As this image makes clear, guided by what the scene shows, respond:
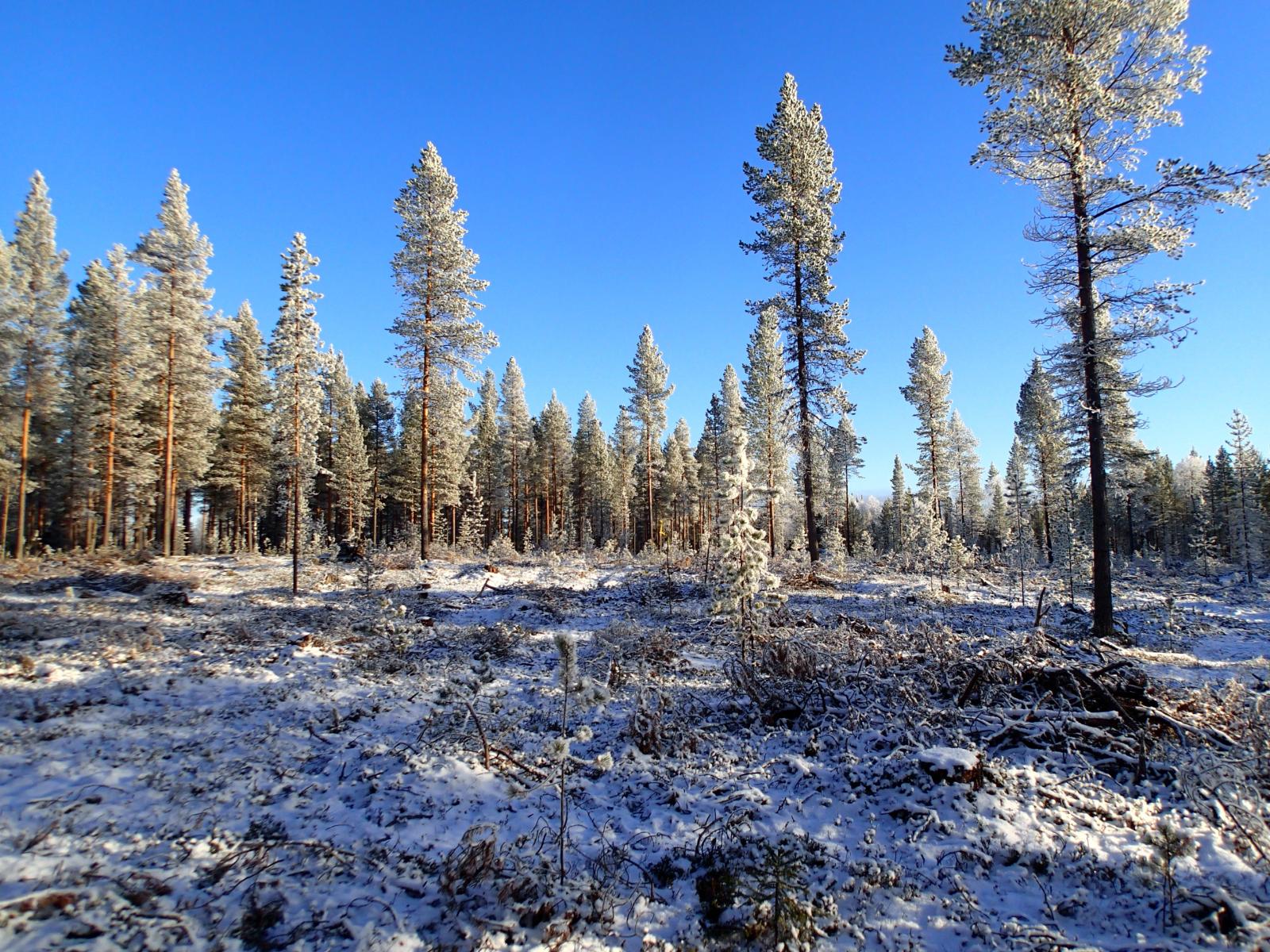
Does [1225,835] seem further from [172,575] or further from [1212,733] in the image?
[172,575]

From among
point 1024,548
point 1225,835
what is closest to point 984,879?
point 1225,835

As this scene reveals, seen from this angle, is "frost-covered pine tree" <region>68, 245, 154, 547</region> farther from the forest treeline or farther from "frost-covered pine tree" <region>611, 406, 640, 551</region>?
"frost-covered pine tree" <region>611, 406, 640, 551</region>

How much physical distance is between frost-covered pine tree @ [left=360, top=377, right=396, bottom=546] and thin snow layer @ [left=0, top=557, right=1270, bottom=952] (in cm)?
3805

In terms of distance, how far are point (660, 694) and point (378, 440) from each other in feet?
154

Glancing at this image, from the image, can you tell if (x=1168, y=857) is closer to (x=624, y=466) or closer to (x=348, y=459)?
(x=348, y=459)

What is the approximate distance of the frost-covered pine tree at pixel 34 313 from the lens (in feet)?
87.1

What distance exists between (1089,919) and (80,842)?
8104 millimetres

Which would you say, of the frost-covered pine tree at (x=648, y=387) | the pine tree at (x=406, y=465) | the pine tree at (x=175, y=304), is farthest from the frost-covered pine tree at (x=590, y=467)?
the pine tree at (x=175, y=304)

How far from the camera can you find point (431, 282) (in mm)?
23688

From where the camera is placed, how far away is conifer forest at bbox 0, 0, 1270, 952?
4348mm

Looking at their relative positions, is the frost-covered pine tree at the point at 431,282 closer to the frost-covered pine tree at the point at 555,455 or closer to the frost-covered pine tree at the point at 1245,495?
the frost-covered pine tree at the point at 555,455

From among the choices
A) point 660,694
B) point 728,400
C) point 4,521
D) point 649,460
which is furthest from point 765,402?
point 4,521

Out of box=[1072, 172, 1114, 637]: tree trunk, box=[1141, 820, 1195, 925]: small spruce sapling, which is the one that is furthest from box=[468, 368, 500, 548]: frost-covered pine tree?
box=[1141, 820, 1195, 925]: small spruce sapling

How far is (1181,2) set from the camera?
11.6 m
